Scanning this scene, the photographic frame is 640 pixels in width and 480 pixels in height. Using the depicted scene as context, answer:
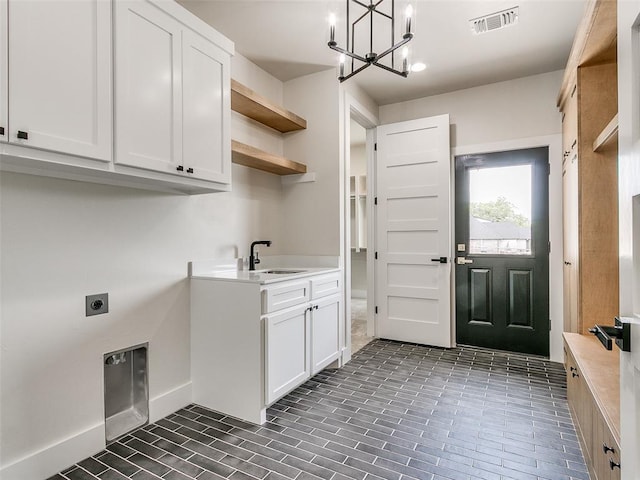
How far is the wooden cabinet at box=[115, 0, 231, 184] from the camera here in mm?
1704

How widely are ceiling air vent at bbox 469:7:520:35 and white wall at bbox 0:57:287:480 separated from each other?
240 cm

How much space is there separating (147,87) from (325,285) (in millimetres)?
1868

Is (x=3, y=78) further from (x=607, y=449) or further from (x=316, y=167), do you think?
(x=607, y=449)

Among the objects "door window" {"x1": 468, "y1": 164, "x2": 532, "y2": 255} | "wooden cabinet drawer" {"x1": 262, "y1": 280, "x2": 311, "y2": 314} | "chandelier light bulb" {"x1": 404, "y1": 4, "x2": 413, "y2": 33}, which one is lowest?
"wooden cabinet drawer" {"x1": 262, "y1": 280, "x2": 311, "y2": 314}

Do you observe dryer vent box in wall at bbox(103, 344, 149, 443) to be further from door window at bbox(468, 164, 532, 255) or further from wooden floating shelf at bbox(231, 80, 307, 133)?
door window at bbox(468, 164, 532, 255)

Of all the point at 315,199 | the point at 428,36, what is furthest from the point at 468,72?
the point at 315,199

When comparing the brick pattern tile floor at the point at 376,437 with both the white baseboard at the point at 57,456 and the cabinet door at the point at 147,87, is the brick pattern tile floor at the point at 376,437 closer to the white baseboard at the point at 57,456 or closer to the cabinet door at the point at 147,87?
the white baseboard at the point at 57,456

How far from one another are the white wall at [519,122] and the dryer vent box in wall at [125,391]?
353 cm

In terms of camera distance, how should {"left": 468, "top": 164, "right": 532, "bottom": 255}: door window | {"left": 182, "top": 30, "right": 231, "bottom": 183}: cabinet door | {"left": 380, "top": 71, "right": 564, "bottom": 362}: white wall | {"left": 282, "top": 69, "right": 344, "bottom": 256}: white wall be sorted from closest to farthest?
{"left": 182, "top": 30, "right": 231, "bottom": 183}: cabinet door
{"left": 282, "top": 69, "right": 344, "bottom": 256}: white wall
{"left": 380, "top": 71, "right": 564, "bottom": 362}: white wall
{"left": 468, "top": 164, "right": 532, "bottom": 255}: door window

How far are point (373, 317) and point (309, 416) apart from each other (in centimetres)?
192

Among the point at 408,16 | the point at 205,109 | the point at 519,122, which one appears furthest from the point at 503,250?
the point at 205,109

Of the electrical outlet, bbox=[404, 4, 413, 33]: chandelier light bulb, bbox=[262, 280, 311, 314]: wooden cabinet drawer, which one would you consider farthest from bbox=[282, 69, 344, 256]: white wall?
the electrical outlet

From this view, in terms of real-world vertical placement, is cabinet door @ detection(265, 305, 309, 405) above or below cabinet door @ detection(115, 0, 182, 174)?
below

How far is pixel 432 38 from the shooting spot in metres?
2.75
